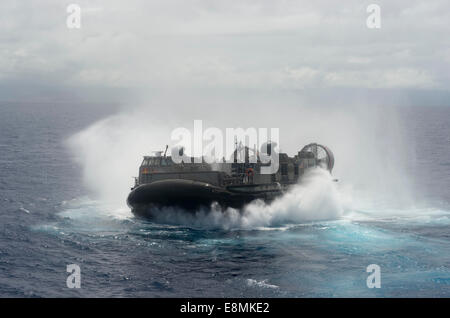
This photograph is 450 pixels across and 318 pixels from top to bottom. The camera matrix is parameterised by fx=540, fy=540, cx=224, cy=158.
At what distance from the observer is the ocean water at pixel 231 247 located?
3128 centimetres

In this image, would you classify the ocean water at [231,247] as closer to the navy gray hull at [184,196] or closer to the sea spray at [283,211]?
the sea spray at [283,211]

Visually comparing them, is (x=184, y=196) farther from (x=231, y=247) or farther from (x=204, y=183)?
(x=231, y=247)

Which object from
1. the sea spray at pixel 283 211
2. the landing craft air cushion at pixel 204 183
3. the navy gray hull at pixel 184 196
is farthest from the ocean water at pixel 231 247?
the landing craft air cushion at pixel 204 183

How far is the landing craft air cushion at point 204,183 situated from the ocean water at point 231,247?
47.3 inches

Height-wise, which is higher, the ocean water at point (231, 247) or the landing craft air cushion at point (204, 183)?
the landing craft air cushion at point (204, 183)

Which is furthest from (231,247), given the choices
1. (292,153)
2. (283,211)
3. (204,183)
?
(292,153)

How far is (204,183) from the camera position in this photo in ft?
151

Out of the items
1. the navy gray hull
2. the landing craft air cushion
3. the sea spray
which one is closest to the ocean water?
the sea spray

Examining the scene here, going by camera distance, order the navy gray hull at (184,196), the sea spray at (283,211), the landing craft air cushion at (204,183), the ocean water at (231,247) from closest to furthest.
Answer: the ocean water at (231,247) → the navy gray hull at (184,196) → the landing craft air cushion at (204,183) → the sea spray at (283,211)

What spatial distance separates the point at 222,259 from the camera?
1452 inches

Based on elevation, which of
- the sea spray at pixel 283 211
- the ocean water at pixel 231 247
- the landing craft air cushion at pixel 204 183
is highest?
the landing craft air cushion at pixel 204 183

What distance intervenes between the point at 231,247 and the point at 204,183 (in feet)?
25.7
